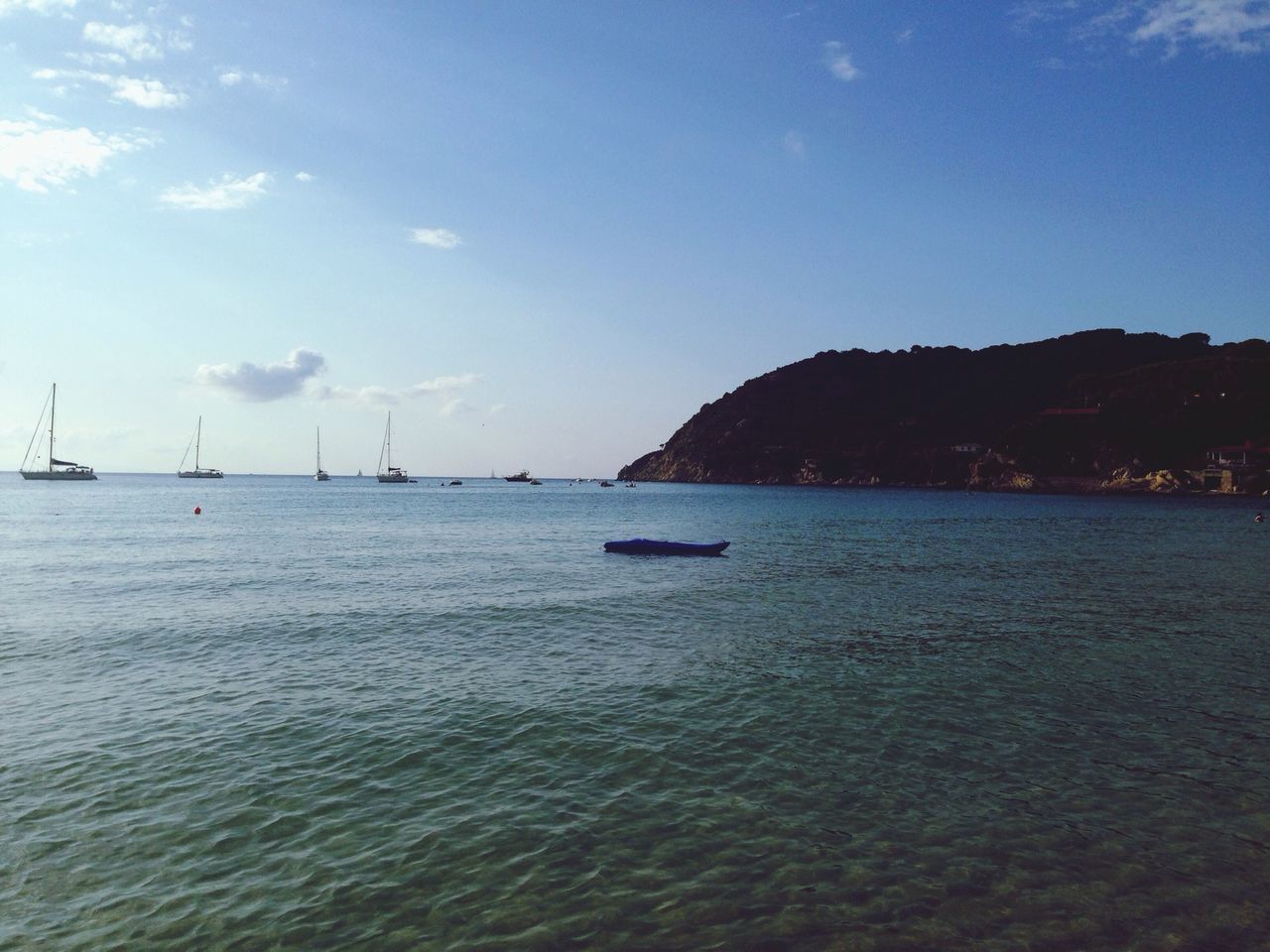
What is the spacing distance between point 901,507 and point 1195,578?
8901cm

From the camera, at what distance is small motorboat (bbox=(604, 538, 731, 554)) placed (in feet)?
Answer: 182

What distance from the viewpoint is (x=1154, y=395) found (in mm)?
191625

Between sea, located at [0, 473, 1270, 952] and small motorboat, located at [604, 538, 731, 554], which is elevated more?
small motorboat, located at [604, 538, 731, 554]

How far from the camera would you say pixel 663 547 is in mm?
56438

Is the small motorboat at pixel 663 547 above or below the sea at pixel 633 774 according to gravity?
above

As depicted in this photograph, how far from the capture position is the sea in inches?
369

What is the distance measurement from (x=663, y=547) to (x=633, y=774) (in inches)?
1675

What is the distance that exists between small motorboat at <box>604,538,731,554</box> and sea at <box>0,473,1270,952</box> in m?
20.9

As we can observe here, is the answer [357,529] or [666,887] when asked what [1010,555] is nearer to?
[666,887]

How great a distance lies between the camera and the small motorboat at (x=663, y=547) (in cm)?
5562

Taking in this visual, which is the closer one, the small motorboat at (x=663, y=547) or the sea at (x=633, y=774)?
the sea at (x=633, y=774)

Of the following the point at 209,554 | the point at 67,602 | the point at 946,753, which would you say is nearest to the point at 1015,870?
the point at 946,753

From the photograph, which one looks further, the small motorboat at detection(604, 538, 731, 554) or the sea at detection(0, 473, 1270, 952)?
the small motorboat at detection(604, 538, 731, 554)

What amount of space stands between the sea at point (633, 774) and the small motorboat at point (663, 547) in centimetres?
2090
